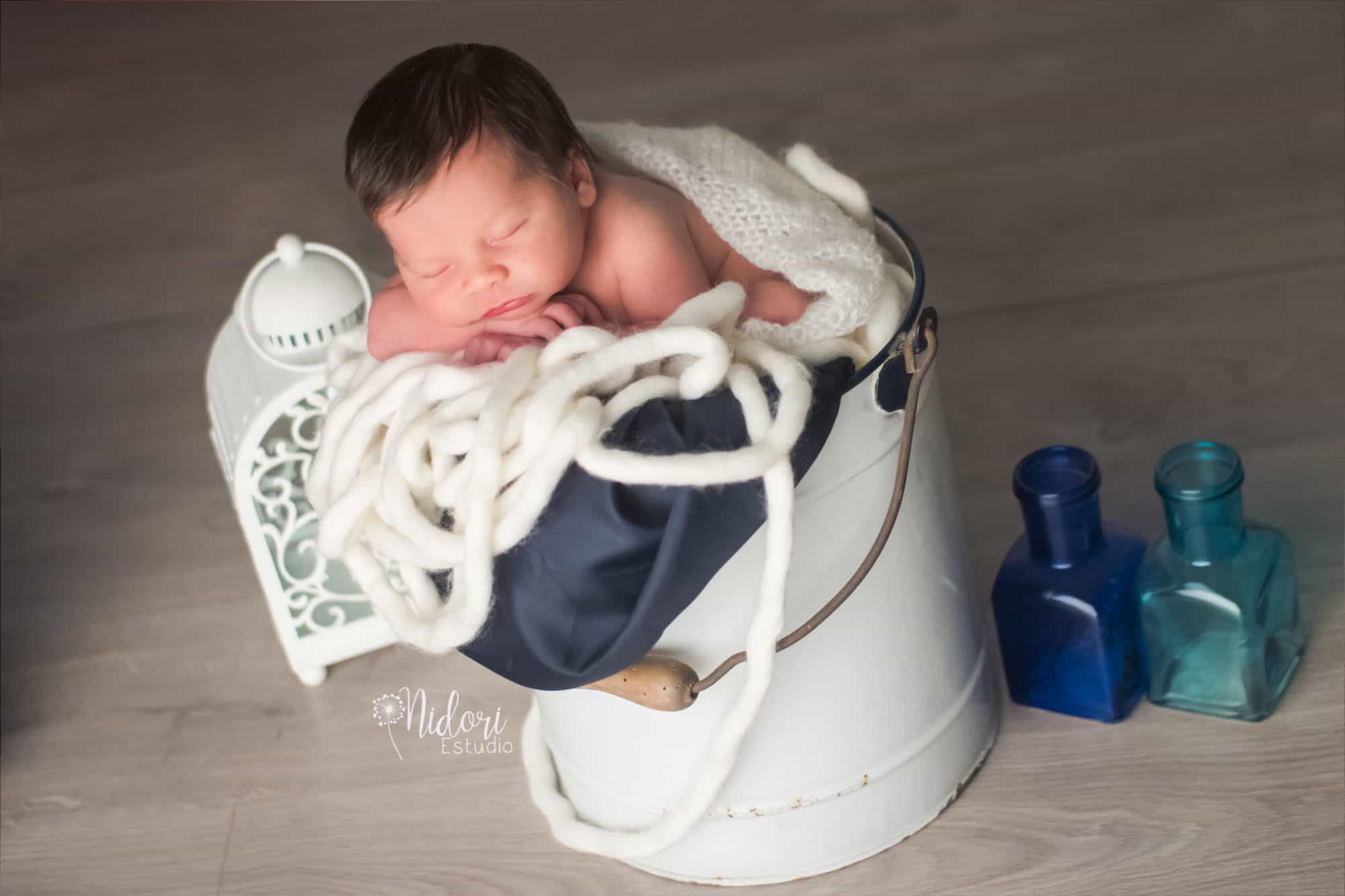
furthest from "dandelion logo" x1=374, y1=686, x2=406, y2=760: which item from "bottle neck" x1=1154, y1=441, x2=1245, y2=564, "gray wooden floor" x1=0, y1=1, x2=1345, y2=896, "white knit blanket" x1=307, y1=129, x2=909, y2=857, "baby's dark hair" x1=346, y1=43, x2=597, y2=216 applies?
"bottle neck" x1=1154, y1=441, x2=1245, y2=564

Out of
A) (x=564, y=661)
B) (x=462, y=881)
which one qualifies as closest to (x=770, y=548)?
(x=564, y=661)

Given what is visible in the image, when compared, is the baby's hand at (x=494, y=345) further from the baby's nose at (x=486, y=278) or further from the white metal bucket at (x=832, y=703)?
the white metal bucket at (x=832, y=703)

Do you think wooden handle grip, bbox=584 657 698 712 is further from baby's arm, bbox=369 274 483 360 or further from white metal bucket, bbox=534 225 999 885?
baby's arm, bbox=369 274 483 360

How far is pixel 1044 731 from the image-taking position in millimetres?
901

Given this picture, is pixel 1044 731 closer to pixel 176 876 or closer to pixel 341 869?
pixel 341 869

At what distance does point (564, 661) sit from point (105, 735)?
21.9 inches

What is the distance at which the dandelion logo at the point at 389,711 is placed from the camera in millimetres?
1024

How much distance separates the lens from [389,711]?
1032mm

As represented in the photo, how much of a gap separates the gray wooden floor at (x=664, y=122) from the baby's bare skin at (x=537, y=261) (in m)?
0.34

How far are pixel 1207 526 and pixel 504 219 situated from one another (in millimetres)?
443

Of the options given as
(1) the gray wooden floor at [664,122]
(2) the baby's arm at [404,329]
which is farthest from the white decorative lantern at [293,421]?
(2) the baby's arm at [404,329]

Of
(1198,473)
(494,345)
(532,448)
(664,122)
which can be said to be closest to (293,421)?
(494,345)

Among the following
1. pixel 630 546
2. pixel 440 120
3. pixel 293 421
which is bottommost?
pixel 293 421

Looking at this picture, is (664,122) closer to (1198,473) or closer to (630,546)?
(1198,473)
